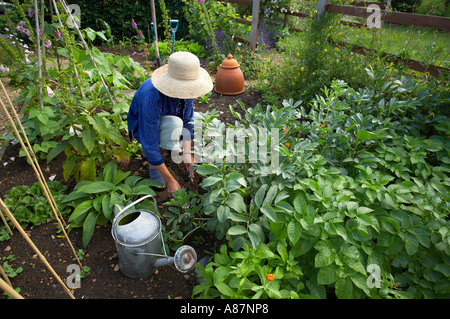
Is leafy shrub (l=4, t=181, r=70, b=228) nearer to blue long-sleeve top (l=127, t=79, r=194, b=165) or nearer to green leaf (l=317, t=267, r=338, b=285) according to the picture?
blue long-sleeve top (l=127, t=79, r=194, b=165)

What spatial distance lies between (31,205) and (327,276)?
204cm

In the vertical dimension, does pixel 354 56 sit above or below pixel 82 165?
above

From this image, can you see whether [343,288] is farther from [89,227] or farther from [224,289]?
[89,227]

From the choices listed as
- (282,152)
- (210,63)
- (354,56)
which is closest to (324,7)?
(354,56)

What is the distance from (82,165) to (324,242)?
1.78 m

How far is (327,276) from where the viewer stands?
1.24 metres

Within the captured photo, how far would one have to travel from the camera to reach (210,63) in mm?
4680

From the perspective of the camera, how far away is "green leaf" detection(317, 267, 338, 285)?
48.3 inches

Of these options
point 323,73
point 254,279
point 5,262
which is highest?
point 323,73

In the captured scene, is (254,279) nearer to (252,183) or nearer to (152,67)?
(252,183)

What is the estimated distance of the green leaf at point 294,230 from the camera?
1.29m

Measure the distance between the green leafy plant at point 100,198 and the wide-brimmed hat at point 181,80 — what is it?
2.33 feet

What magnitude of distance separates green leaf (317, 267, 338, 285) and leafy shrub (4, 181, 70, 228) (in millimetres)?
1777

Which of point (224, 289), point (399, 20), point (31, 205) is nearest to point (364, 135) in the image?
point (224, 289)
